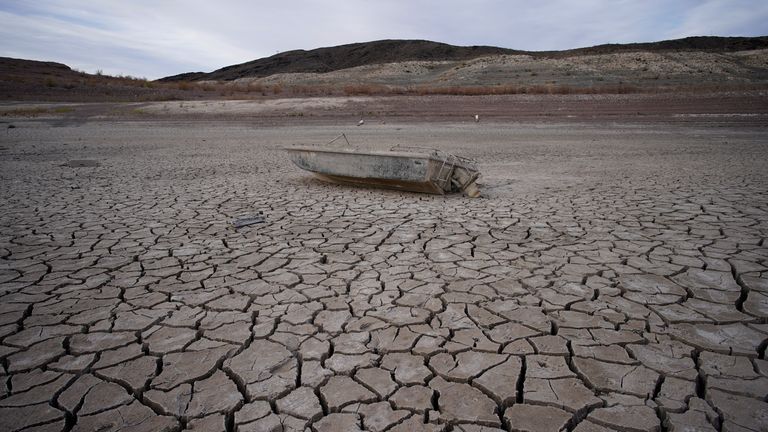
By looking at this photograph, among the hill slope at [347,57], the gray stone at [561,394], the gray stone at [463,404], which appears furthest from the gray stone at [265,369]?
the hill slope at [347,57]

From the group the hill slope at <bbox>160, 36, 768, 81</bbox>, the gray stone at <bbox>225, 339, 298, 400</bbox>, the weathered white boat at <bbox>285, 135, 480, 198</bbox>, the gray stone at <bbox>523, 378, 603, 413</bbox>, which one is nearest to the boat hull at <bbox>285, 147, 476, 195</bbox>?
the weathered white boat at <bbox>285, 135, 480, 198</bbox>

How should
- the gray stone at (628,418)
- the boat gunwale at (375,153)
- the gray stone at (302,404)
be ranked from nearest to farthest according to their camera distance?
1. the gray stone at (628,418)
2. the gray stone at (302,404)
3. the boat gunwale at (375,153)

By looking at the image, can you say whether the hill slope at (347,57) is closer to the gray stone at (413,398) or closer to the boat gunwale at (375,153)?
the boat gunwale at (375,153)

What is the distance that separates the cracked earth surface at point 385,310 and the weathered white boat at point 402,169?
325 mm

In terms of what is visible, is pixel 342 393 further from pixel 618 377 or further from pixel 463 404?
pixel 618 377

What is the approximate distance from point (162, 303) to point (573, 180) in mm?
6434

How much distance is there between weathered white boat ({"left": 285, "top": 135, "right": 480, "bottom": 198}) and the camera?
225 inches

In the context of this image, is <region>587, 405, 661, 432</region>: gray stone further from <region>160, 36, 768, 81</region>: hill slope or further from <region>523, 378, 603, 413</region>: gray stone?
<region>160, 36, 768, 81</region>: hill slope

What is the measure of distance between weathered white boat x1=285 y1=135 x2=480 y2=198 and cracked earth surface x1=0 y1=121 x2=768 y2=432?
33cm

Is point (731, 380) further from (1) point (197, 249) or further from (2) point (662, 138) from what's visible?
(2) point (662, 138)

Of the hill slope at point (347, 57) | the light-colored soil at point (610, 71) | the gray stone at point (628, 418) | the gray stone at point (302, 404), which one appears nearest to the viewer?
the gray stone at point (628, 418)

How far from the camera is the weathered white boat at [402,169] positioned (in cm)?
570

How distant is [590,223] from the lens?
4559 mm

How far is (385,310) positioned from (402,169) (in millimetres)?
3311
